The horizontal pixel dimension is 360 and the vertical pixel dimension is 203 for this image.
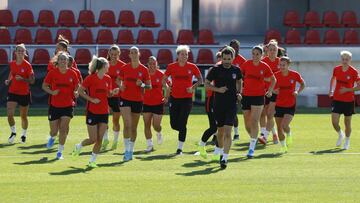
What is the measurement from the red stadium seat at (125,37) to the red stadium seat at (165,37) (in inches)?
38.1

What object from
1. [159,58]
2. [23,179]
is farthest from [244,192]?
[159,58]

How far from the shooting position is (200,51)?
34719mm

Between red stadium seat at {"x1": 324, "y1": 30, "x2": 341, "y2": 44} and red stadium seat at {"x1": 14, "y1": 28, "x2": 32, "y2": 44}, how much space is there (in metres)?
10.7

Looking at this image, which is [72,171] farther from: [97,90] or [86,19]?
[86,19]

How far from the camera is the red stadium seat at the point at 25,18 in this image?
1447 inches

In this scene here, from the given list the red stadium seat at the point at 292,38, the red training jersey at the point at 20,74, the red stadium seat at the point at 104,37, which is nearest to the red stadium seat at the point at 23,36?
the red stadium seat at the point at 104,37

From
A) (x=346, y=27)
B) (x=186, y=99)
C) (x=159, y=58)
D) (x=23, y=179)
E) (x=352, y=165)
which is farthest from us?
(x=346, y=27)

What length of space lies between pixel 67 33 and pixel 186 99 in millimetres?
16769

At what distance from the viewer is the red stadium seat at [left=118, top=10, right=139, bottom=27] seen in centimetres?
3725

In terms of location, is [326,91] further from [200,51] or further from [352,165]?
[352,165]

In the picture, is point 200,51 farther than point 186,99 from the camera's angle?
Yes

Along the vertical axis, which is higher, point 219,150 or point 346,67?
point 346,67

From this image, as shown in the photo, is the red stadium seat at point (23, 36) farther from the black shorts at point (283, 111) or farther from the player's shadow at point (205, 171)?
the player's shadow at point (205, 171)

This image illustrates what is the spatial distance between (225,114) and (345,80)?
14.7ft
